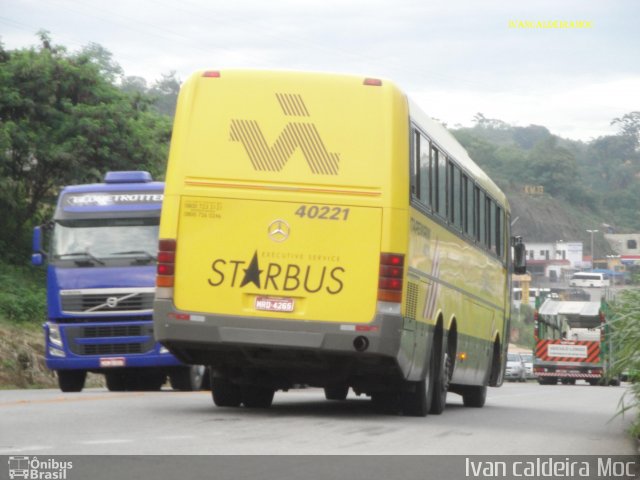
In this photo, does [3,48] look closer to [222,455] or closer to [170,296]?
[170,296]

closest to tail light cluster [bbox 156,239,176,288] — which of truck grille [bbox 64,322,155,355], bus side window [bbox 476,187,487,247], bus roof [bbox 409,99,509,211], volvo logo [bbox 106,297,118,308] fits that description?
bus roof [bbox 409,99,509,211]

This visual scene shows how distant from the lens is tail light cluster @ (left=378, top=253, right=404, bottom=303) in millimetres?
15516

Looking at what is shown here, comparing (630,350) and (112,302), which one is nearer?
(630,350)

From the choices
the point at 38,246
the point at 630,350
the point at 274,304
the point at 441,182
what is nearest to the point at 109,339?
the point at 38,246

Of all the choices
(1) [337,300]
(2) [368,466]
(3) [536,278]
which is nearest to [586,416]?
(1) [337,300]

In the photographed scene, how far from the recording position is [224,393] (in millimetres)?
17672

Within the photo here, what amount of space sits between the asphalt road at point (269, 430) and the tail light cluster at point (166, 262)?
1.37 m

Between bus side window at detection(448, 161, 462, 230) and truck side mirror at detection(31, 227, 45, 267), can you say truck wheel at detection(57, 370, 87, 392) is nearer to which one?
truck side mirror at detection(31, 227, 45, 267)

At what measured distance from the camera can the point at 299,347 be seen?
1552 centimetres

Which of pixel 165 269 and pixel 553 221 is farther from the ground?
pixel 553 221

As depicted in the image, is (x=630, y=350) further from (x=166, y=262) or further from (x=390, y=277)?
(x=166, y=262)

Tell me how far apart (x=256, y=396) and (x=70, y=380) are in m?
7.02

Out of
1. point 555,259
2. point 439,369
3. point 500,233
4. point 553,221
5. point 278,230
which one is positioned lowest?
point 439,369

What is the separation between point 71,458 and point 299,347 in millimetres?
5200
